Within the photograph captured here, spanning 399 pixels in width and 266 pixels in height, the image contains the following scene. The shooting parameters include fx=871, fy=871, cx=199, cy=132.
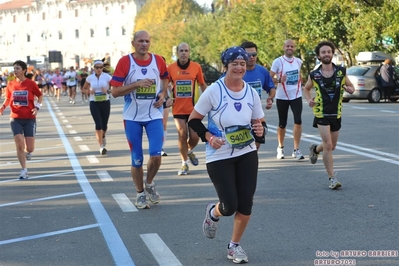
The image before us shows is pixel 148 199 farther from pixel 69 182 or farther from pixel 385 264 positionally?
pixel 385 264

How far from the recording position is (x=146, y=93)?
9.45m

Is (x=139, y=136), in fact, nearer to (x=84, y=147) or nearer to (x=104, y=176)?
(x=104, y=176)

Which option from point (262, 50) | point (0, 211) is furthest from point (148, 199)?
point (262, 50)

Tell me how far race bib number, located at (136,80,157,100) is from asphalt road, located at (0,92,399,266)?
3.92 ft

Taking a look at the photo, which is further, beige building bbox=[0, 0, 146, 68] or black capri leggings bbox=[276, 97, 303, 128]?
beige building bbox=[0, 0, 146, 68]

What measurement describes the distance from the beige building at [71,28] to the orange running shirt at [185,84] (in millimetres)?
150440

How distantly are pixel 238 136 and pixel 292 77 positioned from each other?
23.4 feet

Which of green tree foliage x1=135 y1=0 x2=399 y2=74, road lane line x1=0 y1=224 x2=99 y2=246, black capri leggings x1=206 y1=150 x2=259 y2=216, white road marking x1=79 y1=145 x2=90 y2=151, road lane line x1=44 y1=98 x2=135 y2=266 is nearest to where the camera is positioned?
black capri leggings x1=206 y1=150 x2=259 y2=216

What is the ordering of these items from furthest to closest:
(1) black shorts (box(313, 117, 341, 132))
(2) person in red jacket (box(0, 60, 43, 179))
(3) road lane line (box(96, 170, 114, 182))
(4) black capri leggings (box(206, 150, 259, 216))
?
(2) person in red jacket (box(0, 60, 43, 179))
(3) road lane line (box(96, 170, 114, 182))
(1) black shorts (box(313, 117, 341, 132))
(4) black capri leggings (box(206, 150, 259, 216))

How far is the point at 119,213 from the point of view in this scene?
9078 mm

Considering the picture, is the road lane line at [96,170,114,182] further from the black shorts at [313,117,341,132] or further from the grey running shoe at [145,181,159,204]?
the black shorts at [313,117,341,132]

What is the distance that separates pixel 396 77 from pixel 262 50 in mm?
26672

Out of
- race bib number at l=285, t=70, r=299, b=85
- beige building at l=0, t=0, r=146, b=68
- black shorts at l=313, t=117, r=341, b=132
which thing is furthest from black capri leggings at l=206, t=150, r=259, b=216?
beige building at l=0, t=0, r=146, b=68

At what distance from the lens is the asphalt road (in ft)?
22.6
